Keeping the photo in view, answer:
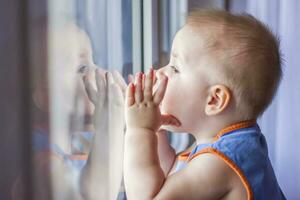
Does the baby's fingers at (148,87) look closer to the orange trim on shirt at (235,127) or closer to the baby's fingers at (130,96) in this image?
the baby's fingers at (130,96)

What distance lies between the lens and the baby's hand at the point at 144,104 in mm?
858

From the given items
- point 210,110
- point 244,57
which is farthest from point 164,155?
point 244,57

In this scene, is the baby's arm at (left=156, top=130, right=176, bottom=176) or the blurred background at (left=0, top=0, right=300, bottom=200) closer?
the blurred background at (left=0, top=0, right=300, bottom=200)

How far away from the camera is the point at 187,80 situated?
0.90 m

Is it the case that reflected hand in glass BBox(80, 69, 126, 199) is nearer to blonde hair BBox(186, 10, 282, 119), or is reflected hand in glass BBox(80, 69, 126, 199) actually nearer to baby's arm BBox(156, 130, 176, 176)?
baby's arm BBox(156, 130, 176, 176)

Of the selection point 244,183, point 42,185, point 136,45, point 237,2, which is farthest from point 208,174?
point 237,2

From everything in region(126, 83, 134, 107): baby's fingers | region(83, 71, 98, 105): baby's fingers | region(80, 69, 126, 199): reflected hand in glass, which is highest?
region(126, 83, 134, 107): baby's fingers

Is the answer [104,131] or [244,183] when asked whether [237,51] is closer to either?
[244,183]

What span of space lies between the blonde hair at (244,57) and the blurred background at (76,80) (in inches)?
10.1

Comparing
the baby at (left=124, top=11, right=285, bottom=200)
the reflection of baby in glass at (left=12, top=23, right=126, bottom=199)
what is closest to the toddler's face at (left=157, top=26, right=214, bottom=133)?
the baby at (left=124, top=11, right=285, bottom=200)

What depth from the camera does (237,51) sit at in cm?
86

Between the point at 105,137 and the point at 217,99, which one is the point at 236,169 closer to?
the point at 217,99

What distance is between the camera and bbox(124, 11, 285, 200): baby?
2.71ft

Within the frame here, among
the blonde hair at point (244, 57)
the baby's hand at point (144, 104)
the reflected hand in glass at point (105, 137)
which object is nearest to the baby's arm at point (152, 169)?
the baby's hand at point (144, 104)
